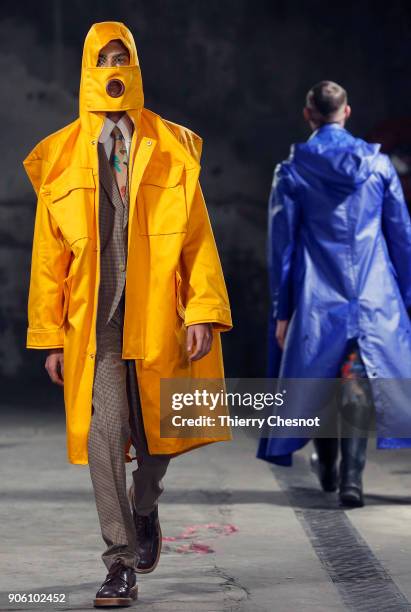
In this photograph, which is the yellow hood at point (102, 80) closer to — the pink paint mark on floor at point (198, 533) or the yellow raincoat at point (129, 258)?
the yellow raincoat at point (129, 258)

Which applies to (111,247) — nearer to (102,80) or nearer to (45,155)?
(45,155)

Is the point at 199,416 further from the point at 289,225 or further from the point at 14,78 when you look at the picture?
the point at 14,78

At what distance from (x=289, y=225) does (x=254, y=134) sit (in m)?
5.13

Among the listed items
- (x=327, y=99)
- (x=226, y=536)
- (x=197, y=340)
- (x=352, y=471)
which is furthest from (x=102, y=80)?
(x=352, y=471)

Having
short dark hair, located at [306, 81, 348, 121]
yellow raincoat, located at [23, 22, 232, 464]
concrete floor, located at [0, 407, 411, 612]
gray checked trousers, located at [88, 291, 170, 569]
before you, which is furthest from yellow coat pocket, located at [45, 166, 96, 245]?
short dark hair, located at [306, 81, 348, 121]

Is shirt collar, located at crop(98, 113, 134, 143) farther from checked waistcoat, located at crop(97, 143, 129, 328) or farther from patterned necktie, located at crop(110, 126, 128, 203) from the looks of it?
checked waistcoat, located at crop(97, 143, 129, 328)

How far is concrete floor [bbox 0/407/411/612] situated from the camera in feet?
15.5

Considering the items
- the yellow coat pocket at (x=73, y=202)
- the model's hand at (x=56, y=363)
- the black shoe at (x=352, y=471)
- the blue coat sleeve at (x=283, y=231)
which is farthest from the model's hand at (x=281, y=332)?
the yellow coat pocket at (x=73, y=202)

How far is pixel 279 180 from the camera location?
6742mm

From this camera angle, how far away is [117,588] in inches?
177

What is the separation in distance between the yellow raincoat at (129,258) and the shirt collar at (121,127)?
0.02m

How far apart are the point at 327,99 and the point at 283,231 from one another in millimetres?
593

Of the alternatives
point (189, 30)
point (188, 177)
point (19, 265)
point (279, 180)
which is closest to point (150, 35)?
point (189, 30)

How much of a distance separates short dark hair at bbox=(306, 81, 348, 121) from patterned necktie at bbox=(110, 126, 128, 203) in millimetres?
2224
